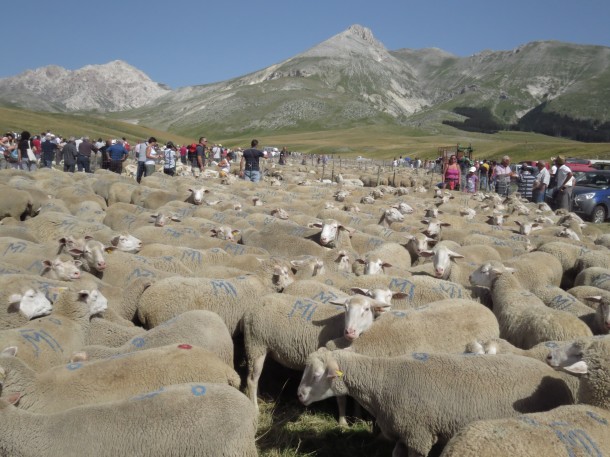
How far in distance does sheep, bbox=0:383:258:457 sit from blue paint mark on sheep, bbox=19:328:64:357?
1.27 m

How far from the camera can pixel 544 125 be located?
156250 millimetres

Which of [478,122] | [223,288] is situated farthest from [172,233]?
[478,122]

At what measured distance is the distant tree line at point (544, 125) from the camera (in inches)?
5364

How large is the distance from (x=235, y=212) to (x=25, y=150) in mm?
10278

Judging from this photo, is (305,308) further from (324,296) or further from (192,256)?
(192,256)

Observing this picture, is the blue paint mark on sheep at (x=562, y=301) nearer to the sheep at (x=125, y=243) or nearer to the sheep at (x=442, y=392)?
the sheep at (x=442, y=392)

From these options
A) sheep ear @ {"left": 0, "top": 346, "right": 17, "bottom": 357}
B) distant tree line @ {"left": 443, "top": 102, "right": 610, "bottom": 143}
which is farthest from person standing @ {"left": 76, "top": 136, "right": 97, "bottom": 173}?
distant tree line @ {"left": 443, "top": 102, "right": 610, "bottom": 143}

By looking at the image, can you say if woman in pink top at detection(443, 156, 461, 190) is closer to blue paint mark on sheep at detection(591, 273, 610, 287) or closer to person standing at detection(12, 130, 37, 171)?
blue paint mark on sheep at detection(591, 273, 610, 287)

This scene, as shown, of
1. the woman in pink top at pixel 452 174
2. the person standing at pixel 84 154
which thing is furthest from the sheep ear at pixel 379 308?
the person standing at pixel 84 154

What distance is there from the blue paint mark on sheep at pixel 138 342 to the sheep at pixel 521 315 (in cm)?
390

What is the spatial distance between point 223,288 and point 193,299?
379mm

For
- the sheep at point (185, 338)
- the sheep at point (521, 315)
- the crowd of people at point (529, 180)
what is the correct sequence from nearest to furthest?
the sheep at point (185, 338), the sheep at point (521, 315), the crowd of people at point (529, 180)

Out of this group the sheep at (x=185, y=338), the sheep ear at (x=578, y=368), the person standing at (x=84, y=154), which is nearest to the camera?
the sheep ear at (x=578, y=368)

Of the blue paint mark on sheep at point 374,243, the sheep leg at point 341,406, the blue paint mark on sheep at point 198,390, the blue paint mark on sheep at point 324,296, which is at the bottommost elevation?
the sheep leg at point 341,406
